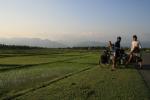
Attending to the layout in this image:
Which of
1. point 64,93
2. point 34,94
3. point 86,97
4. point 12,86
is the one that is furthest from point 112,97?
point 12,86

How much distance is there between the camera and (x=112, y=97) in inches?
387

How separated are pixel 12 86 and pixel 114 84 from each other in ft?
12.6

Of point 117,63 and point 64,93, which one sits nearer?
point 64,93

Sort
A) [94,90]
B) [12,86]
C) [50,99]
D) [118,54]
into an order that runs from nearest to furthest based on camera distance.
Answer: [50,99] → [94,90] → [12,86] → [118,54]

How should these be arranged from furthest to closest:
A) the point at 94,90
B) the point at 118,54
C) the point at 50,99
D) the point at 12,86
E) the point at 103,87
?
the point at 118,54, the point at 12,86, the point at 103,87, the point at 94,90, the point at 50,99

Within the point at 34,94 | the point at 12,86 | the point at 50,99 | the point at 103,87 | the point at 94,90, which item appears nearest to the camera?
the point at 50,99

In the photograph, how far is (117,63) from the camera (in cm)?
2309

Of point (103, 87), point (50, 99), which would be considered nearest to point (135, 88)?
point (103, 87)

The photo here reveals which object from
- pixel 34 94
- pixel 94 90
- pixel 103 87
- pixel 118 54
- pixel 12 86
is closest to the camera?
pixel 34 94

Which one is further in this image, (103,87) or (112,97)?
(103,87)

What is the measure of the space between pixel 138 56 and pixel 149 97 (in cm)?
1295

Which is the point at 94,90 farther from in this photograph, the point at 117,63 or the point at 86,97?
the point at 117,63

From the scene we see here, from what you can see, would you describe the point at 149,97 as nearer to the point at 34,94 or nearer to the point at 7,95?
the point at 34,94

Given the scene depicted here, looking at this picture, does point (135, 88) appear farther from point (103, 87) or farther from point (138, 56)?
point (138, 56)
